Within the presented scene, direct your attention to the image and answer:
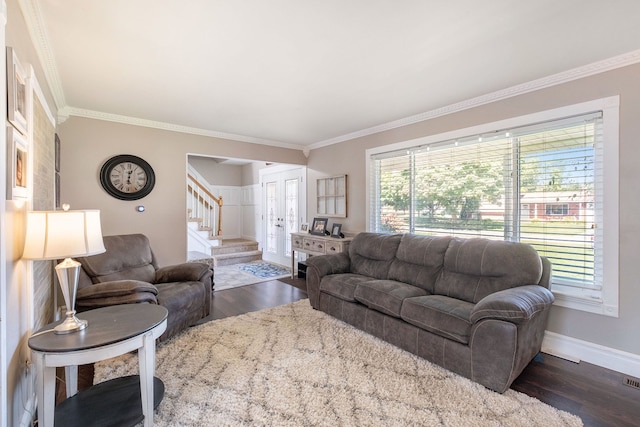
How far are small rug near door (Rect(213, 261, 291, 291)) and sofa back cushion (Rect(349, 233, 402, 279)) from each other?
2.05 meters

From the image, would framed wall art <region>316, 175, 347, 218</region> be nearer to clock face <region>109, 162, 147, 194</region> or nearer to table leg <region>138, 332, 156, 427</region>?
clock face <region>109, 162, 147, 194</region>

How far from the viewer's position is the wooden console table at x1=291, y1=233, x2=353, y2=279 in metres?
4.34

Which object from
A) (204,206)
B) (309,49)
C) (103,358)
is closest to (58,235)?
(103,358)

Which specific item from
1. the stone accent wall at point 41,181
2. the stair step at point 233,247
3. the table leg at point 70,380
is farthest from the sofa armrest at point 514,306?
the stair step at point 233,247

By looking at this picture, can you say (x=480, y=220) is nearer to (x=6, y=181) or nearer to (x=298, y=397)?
(x=298, y=397)

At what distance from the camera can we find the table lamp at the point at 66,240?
1530 millimetres

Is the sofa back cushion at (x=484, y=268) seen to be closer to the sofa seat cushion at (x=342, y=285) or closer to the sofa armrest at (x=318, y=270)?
the sofa seat cushion at (x=342, y=285)

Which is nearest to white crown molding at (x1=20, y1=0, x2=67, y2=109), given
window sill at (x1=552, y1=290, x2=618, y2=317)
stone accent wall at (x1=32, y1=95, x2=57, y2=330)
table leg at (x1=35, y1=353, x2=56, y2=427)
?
stone accent wall at (x1=32, y1=95, x2=57, y2=330)

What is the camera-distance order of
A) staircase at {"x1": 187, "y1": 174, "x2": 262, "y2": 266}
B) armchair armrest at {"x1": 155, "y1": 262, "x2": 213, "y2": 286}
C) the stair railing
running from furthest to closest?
the stair railing
staircase at {"x1": 187, "y1": 174, "x2": 262, "y2": 266}
armchair armrest at {"x1": 155, "y1": 262, "x2": 213, "y2": 286}

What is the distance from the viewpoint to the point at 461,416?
1.79m

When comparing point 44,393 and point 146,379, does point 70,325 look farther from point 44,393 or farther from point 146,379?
Result: point 146,379

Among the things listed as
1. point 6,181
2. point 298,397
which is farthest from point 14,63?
point 298,397

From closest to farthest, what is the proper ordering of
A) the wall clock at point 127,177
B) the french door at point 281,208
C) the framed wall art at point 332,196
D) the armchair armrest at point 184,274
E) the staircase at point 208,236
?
the armchair armrest at point 184,274, the wall clock at point 127,177, the framed wall art at point 332,196, the french door at point 281,208, the staircase at point 208,236

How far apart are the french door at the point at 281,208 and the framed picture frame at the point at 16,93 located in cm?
425
